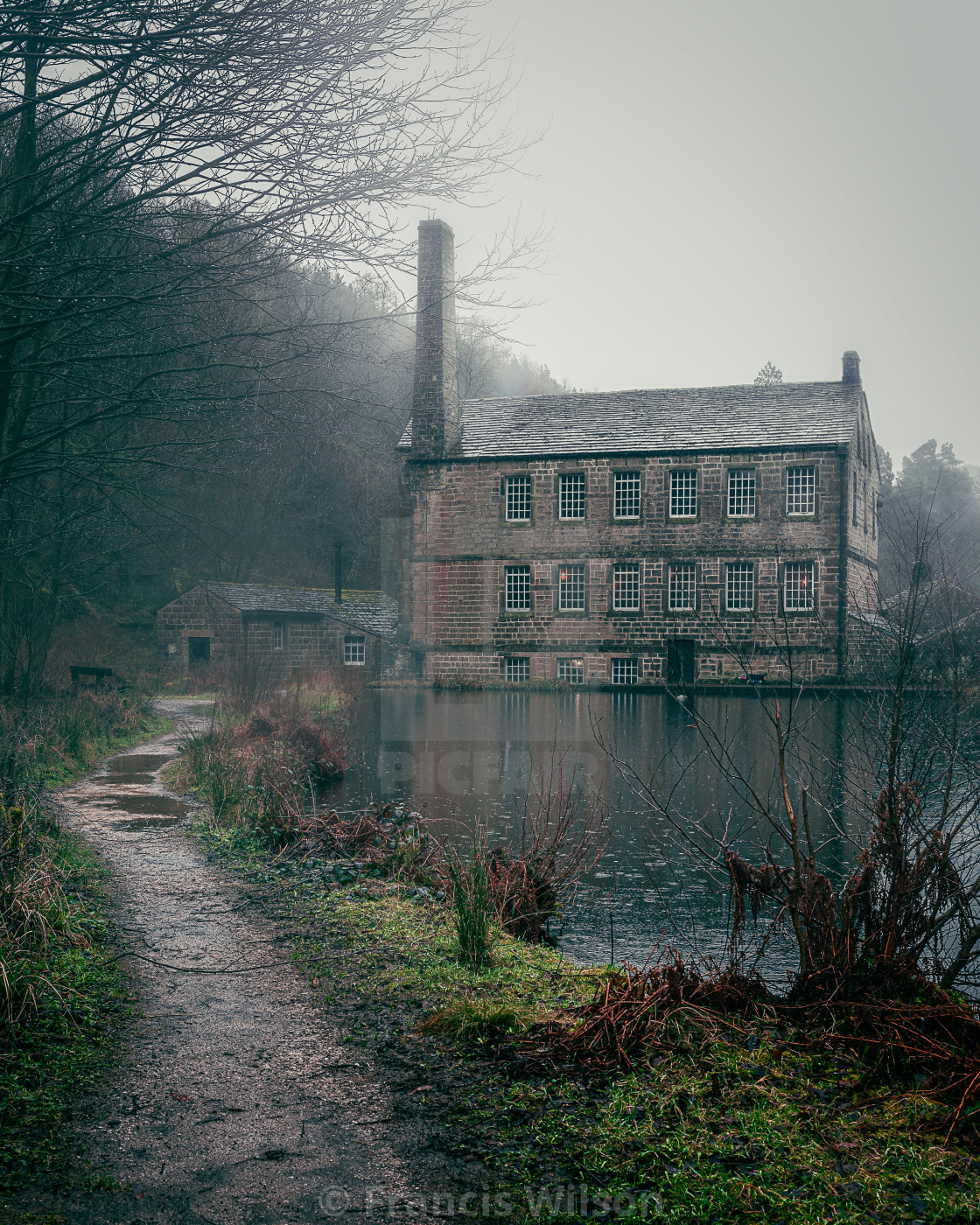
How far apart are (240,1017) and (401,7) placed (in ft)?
20.1

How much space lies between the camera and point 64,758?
14.5 meters

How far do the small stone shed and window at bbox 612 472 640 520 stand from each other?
30.7 feet

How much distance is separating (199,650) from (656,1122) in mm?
35577

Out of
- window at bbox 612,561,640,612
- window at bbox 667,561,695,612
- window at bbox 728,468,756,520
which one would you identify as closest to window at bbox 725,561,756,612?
window at bbox 667,561,695,612

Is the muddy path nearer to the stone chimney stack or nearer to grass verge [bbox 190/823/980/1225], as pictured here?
grass verge [bbox 190/823/980/1225]

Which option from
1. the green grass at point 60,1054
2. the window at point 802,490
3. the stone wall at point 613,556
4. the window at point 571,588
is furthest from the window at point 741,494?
the green grass at point 60,1054

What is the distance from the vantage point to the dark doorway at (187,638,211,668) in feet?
121

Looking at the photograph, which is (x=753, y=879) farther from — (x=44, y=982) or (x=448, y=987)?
(x=44, y=982)

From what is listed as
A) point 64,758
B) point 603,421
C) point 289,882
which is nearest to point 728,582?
point 603,421

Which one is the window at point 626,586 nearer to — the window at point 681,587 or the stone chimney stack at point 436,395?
the window at point 681,587

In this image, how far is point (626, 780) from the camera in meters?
7.31

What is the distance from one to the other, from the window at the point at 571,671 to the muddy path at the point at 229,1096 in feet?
86.5

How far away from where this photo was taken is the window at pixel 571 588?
33938 mm

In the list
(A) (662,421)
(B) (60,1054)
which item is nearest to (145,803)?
(B) (60,1054)
